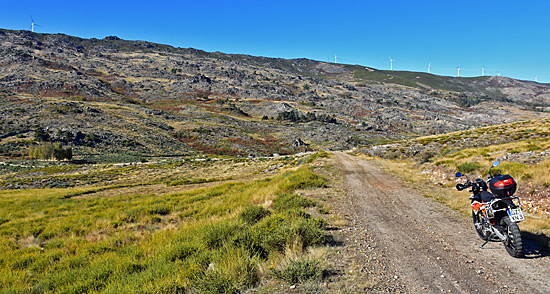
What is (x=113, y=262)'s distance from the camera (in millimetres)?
7012

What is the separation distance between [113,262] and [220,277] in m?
4.38

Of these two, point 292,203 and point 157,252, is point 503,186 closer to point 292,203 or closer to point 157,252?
point 292,203

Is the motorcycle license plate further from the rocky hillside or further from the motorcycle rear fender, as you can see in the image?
the rocky hillside

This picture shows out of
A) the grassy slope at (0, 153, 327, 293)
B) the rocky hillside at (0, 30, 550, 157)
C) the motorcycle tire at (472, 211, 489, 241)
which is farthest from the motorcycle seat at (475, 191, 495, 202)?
the rocky hillside at (0, 30, 550, 157)

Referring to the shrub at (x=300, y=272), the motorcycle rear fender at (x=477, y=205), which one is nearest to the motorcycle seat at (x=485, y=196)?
the motorcycle rear fender at (x=477, y=205)

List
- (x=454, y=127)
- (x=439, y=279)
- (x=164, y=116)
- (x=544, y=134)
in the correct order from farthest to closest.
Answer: (x=454, y=127) → (x=164, y=116) → (x=544, y=134) → (x=439, y=279)

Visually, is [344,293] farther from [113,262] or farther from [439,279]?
[113,262]

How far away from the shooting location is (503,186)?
19.5ft

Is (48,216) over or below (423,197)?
below

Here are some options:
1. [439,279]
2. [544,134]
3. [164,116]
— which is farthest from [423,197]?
[164,116]

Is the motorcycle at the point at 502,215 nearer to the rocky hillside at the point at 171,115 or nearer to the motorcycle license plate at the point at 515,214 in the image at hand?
the motorcycle license plate at the point at 515,214

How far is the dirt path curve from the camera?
4539 mm

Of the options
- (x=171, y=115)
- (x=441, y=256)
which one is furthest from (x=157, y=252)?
Result: (x=171, y=115)

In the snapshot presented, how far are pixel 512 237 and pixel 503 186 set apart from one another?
1.16 m
